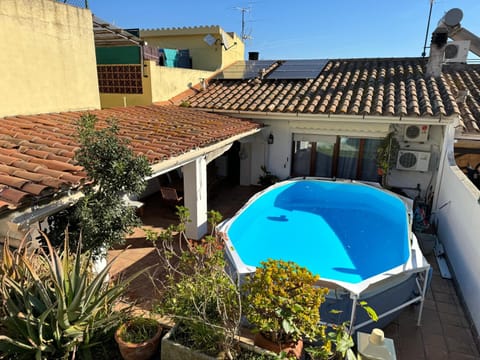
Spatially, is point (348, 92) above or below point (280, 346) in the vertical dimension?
above

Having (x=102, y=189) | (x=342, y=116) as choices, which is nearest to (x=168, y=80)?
(x=342, y=116)

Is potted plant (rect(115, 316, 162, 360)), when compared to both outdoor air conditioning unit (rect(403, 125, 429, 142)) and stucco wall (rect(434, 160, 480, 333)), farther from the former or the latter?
outdoor air conditioning unit (rect(403, 125, 429, 142))

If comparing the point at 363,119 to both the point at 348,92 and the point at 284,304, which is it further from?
the point at 284,304

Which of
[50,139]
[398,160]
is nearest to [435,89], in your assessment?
[398,160]

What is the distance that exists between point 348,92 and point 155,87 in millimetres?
12053

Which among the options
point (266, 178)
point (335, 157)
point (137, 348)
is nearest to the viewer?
point (137, 348)

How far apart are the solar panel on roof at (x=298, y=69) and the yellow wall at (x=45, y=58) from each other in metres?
12.9

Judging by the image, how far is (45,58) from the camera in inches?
536

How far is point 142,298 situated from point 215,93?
625 inches

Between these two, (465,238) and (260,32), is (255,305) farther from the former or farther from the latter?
(260,32)

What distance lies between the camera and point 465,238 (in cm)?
1126

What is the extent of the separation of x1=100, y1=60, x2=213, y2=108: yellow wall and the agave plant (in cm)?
1483

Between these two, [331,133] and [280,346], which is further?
[331,133]

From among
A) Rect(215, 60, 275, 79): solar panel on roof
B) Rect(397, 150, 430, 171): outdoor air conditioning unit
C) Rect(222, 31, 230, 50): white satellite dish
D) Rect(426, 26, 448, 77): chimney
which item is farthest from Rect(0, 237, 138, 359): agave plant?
Rect(222, 31, 230, 50): white satellite dish
